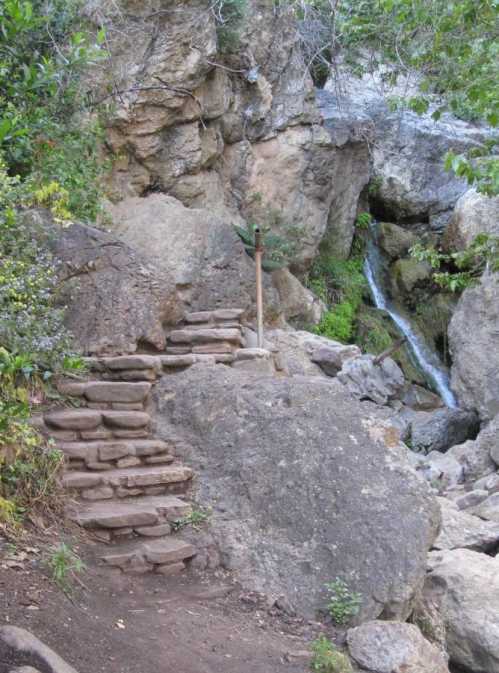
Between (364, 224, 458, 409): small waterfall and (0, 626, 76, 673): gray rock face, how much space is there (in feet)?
37.3

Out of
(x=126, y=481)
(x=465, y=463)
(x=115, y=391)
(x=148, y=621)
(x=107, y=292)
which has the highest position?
(x=107, y=292)

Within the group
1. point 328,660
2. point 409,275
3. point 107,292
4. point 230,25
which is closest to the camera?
point 328,660

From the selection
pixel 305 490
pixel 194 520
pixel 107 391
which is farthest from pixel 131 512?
pixel 107 391

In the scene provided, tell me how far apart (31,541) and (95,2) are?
8243 mm

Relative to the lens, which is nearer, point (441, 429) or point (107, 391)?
point (107, 391)

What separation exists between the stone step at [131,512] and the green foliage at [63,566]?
1.56ft

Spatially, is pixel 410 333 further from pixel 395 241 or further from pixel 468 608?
pixel 468 608

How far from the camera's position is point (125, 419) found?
5.89m

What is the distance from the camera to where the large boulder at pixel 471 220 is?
13180 mm

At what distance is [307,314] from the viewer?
12.9m

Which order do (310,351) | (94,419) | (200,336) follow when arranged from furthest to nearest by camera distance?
(310,351)
(200,336)
(94,419)

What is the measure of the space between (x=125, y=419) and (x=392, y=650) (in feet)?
8.80

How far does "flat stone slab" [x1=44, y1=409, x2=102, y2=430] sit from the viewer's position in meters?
5.58

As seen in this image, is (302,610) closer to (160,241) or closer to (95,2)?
(160,241)
